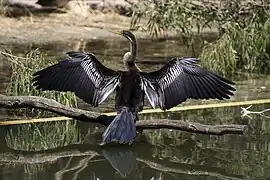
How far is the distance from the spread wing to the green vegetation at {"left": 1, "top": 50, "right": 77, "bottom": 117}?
1172 millimetres

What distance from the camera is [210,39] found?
1097 centimetres

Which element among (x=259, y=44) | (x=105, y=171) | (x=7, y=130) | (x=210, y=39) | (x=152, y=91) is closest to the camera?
(x=105, y=171)

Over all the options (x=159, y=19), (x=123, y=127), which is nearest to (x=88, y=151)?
(x=123, y=127)

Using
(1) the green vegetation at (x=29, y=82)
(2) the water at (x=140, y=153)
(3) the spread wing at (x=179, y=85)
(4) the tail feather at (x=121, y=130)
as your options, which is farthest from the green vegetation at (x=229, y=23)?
(4) the tail feather at (x=121, y=130)

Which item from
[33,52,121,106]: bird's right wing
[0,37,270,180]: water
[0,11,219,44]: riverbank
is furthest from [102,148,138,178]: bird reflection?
[0,11,219,44]: riverbank

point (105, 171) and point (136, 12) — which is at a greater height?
point (136, 12)

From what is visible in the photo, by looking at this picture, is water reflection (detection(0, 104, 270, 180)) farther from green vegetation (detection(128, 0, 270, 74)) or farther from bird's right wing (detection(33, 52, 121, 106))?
green vegetation (detection(128, 0, 270, 74))

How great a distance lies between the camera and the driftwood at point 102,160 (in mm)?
4613

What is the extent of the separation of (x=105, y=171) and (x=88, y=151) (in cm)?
50

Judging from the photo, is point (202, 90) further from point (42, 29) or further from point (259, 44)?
point (42, 29)

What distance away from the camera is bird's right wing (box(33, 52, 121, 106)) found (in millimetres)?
4980

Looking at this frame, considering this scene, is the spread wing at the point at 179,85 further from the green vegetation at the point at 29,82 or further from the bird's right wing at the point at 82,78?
the green vegetation at the point at 29,82

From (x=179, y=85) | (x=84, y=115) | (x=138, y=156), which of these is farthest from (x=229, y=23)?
(x=138, y=156)

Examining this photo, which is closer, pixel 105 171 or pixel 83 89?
pixel 105 171
